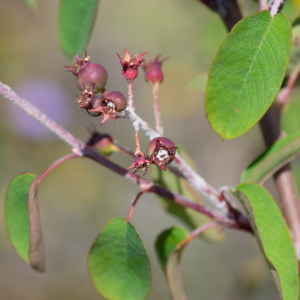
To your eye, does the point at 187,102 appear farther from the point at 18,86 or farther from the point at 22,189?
the point at 22,189

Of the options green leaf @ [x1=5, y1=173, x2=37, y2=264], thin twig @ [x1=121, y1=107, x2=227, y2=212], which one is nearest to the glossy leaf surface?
thin twig @ [x1=121, y1=107, x2=227, y2=212]

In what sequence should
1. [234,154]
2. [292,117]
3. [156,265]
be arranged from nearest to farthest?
[292,117] < [156,265] < [234,154]

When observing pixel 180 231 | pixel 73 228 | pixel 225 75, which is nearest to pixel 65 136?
pixel 225 75

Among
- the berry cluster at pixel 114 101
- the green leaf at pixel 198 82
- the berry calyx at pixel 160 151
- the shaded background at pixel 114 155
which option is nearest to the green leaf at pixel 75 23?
the green leaf at pixel 198 82

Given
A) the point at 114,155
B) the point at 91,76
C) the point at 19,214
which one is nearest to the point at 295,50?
the point at 91,76

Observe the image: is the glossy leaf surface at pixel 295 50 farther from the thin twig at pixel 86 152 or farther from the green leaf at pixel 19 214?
the green leaf at pixel 19 214

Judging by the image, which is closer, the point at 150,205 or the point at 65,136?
the point at 65,136

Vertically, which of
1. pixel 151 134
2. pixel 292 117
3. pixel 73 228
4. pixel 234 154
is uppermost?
pixel 234 154
